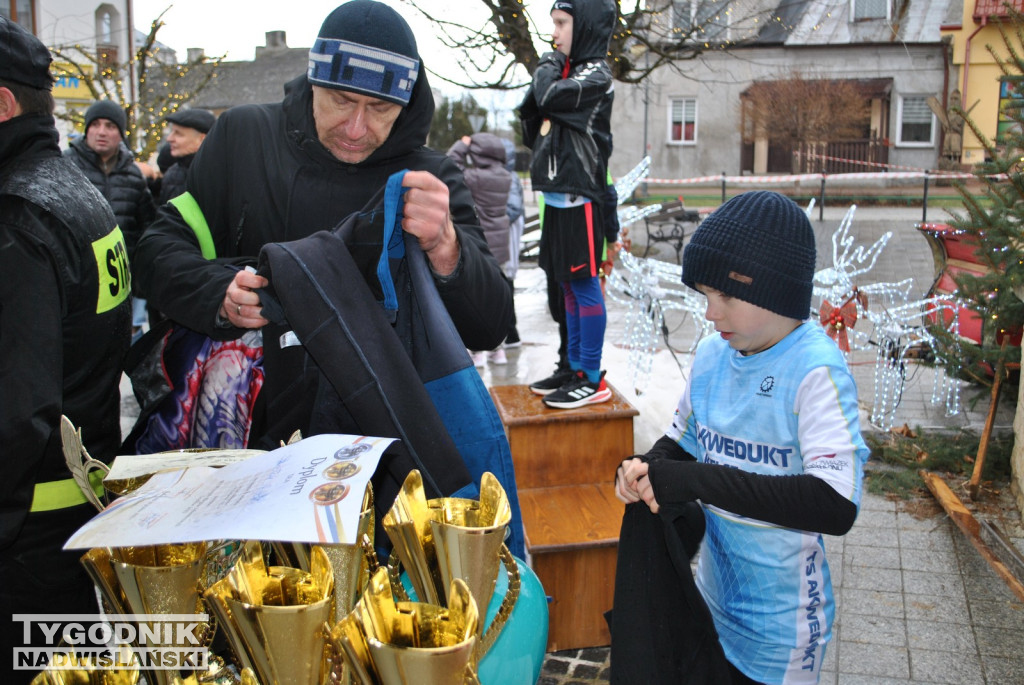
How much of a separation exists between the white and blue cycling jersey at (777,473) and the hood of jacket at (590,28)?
2687 millimetres

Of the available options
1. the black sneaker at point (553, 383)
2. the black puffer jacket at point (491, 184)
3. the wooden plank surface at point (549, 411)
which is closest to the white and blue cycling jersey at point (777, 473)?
the wooden plank surface at point (549, 411)

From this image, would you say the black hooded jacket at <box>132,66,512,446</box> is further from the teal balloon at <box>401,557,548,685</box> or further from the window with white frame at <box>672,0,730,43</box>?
the window with white frame at <box>672,0,730,43</box>

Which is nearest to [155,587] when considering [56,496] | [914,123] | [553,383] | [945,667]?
[56,496]

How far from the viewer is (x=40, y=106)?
189cm

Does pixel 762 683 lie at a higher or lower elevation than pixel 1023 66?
lower

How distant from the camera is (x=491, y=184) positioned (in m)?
7.95

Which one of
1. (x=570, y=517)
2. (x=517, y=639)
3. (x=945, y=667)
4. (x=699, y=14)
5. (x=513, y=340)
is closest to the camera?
(x=517, y=639)

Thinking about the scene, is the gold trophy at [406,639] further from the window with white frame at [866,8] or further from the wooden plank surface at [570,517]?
the window with white frame at [866,8]

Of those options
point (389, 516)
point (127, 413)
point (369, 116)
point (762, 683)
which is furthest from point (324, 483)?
point (127, 413)

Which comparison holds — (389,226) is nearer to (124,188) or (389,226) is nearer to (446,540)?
(446,540)

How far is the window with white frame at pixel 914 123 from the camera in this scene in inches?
1059

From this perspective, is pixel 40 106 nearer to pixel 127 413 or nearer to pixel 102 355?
pixel 102 355

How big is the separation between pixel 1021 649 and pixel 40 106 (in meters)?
3.68

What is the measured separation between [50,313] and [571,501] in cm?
251
